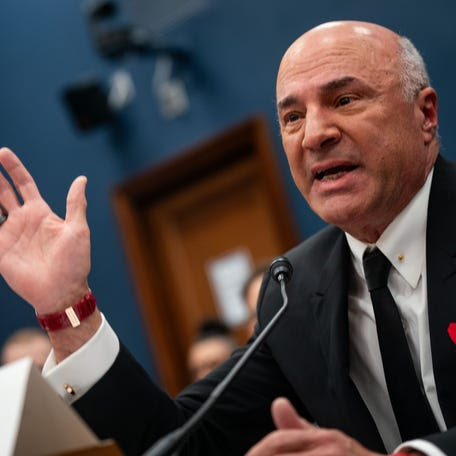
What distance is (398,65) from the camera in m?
1.77

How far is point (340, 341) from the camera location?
5.39 ft

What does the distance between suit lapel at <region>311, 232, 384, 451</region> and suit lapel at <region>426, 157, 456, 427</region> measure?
161 millimetres

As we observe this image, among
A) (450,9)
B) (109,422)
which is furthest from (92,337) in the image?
(450,9)

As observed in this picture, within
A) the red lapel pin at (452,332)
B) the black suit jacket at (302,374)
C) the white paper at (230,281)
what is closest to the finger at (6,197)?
the black suit jacket at (302,374)

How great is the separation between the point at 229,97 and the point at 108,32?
29.6 inches

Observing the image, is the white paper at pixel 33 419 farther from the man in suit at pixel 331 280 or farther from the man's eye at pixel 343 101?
the man's eye at pixel 343 101

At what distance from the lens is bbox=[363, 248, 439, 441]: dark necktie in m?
1.54

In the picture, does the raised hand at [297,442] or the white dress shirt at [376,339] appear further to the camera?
the white dress shirt at [376,339]

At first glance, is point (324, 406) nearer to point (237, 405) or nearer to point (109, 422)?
point (237, 405)

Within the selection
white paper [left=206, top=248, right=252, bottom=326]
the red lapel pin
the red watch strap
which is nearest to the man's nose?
the red lapel pin

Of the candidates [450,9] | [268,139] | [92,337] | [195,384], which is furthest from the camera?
[268,139]

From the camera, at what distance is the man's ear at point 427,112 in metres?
1.81

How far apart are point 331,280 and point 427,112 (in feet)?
1.32

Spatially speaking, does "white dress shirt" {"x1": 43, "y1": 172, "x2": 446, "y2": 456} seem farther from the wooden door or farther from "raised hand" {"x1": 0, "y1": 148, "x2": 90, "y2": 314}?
the wooden door
